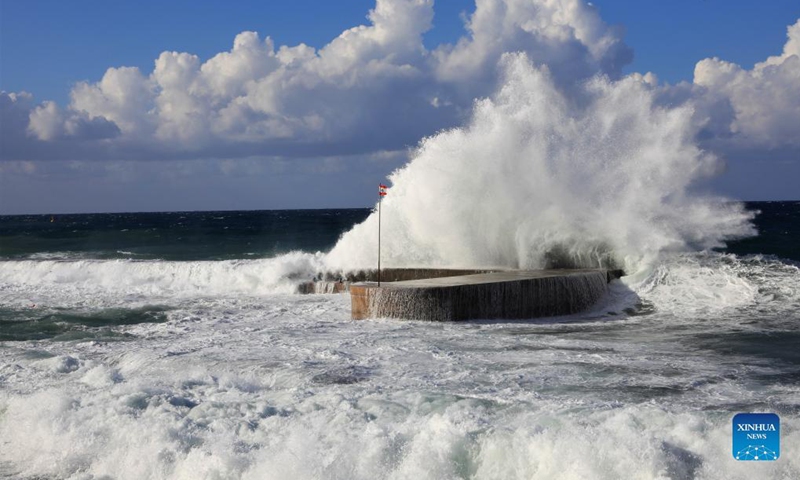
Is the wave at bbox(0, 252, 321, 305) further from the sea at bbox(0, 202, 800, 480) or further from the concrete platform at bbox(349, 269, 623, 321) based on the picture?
the concrete platform at bbox(349, 269, 623, 321)

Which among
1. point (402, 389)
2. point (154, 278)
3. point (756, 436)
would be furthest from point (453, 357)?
Answer: point (154, 278)

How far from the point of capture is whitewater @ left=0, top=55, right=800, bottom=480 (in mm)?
6758

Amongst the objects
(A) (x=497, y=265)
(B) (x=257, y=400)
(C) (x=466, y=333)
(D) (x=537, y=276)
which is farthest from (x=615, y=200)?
(B) (x=257, y=400)

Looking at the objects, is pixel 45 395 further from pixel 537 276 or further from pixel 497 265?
pixel 497 265

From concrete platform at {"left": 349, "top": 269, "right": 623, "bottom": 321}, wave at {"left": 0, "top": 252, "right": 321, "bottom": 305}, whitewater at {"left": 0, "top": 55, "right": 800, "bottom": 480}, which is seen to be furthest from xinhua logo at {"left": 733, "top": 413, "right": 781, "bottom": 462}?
wave at {"left": 0, "top": 252, "right": 321, "bottom": 305}

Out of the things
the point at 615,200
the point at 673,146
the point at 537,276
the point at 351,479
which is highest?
the point at 673,146

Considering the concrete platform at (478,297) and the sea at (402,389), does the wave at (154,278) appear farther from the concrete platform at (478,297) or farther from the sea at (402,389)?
the concrete platform at (478,297)

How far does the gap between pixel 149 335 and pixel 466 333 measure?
499cm

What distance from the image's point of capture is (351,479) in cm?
656

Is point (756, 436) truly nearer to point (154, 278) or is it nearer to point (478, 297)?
point (478, 297)

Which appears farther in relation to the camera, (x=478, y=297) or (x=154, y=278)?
(x=154, y=278)

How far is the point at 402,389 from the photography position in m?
8.66

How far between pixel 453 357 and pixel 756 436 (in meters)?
4.46

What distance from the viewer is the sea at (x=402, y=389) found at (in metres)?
6.61
